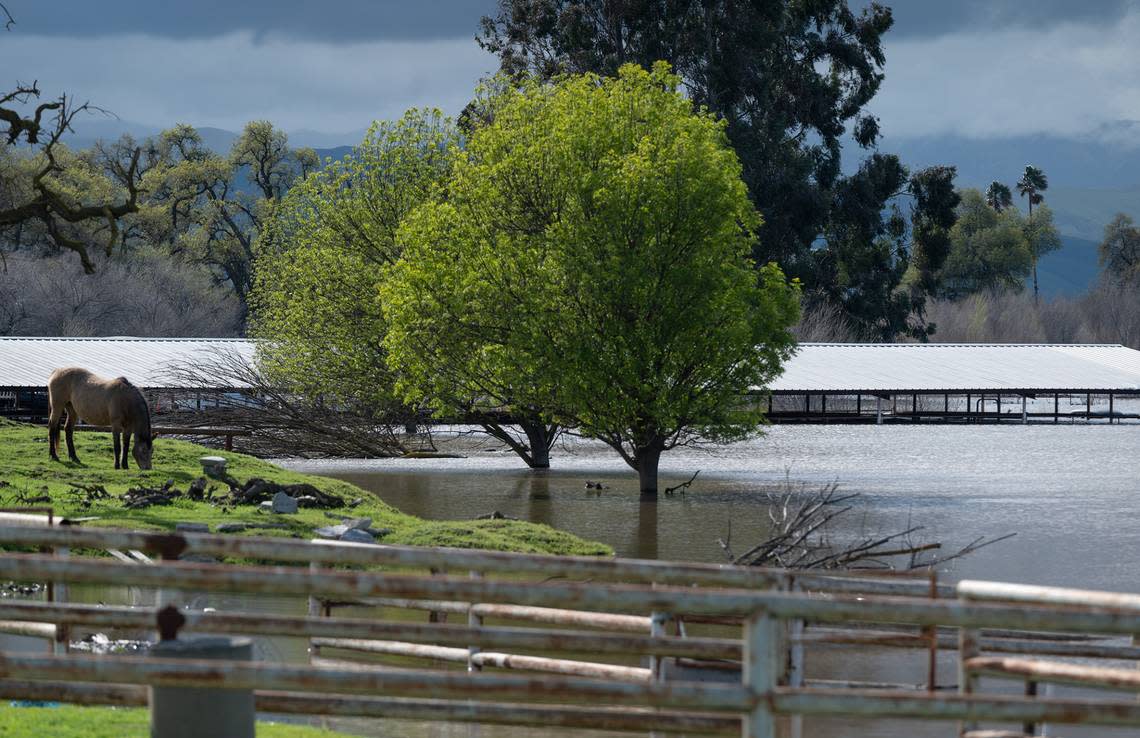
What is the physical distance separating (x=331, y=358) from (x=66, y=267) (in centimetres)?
5056

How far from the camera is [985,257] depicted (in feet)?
440

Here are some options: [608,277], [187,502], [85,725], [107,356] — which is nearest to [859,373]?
[107,356]

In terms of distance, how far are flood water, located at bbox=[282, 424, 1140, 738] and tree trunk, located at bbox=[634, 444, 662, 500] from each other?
1.46 ft

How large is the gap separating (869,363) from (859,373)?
119 inches

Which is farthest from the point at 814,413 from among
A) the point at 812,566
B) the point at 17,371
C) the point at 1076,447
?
the point at 812,566

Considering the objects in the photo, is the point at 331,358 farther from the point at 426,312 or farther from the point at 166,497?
the point at 166,497

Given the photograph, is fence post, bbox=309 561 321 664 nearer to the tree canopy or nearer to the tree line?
the tree line

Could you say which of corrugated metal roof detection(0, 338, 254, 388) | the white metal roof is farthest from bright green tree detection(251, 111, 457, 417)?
the white metal roof

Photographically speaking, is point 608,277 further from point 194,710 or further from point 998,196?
point 998,196

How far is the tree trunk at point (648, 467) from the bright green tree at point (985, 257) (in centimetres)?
9737

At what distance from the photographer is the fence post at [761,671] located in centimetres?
529

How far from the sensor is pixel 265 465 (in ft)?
106

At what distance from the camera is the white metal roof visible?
68.0m

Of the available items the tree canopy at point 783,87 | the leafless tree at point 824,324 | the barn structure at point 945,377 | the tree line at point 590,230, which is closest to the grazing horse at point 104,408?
the tree line at point 590,230
